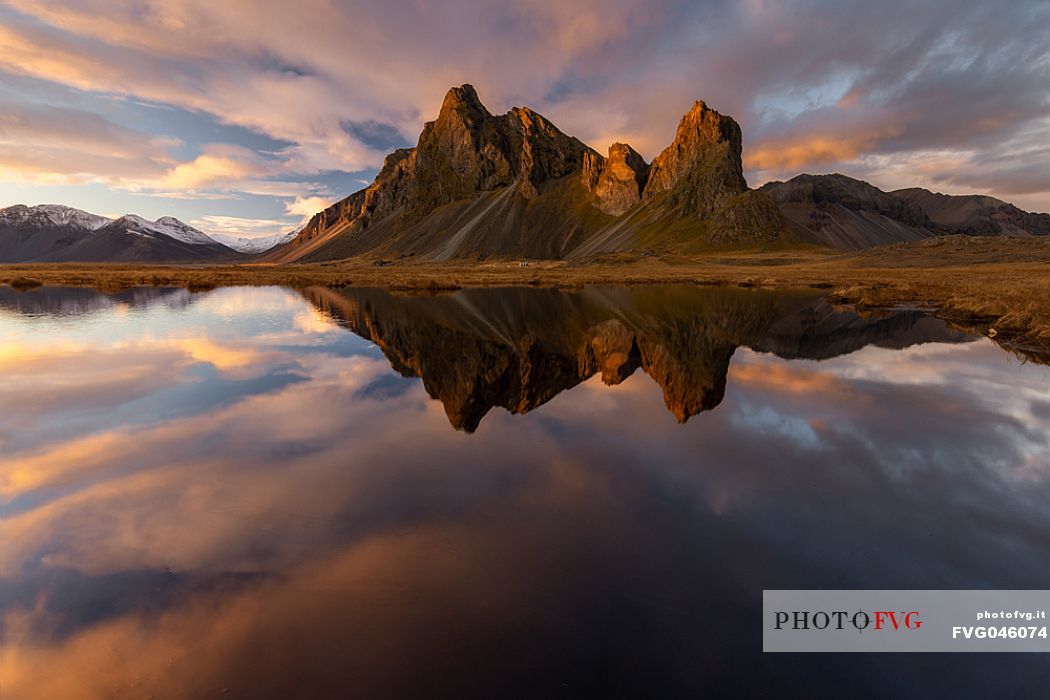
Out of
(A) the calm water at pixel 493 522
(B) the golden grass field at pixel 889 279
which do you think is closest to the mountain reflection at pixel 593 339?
(A) the calm water at pixel 493 522

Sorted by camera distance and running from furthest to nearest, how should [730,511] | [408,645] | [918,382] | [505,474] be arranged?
[918,382]
[505,474]
[730,511]
[408,645]

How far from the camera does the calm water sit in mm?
5480

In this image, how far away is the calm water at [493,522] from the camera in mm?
5480

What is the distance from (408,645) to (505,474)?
17.2 ft

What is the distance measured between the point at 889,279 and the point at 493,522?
276ft

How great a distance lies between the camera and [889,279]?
231 feet

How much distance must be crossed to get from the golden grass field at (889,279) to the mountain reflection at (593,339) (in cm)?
349

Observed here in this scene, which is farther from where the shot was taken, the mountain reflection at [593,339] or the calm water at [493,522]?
the mountain reflection at [593,339]

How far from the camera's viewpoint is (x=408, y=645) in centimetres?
A: 568

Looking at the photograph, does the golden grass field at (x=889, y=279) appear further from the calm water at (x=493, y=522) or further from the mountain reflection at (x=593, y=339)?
the calm water at (x=493, y=522)

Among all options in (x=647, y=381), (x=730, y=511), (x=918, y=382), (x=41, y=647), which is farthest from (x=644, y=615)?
(x=918, y=382)

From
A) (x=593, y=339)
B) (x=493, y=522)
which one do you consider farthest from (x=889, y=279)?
(x=493, y=522)

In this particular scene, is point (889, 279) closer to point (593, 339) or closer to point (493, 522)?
point (593, 339)

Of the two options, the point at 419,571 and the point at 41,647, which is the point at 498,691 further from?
the point at 41,647
